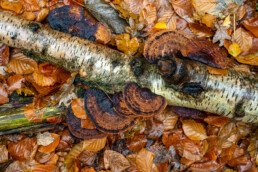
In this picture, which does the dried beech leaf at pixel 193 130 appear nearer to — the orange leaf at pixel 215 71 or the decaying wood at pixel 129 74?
the decaying wood at pixel 129 74

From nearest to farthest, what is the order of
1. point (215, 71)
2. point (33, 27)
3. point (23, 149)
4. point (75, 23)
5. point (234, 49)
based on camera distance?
1. point (215, 71)
2. point (33, 27)
3. point (75, 23)
4. point (234, 49)
5. point (23, 149)

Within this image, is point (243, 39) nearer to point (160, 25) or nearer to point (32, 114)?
point (160, 25)

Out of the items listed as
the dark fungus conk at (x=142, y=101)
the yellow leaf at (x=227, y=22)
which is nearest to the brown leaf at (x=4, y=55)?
the dark fungus conk at (x=142, y=101)

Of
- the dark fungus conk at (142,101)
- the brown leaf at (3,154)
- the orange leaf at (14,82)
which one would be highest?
the dark fungus conk at (142,101)

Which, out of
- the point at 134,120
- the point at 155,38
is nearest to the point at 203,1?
the point at 155,38

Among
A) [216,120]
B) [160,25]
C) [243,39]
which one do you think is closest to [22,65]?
[160,25]
